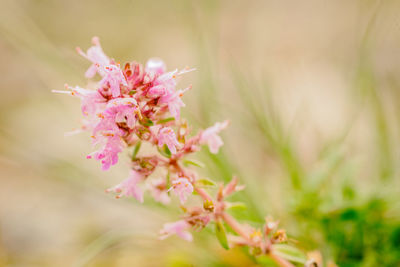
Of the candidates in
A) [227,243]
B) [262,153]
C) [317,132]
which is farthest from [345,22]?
[227,243]

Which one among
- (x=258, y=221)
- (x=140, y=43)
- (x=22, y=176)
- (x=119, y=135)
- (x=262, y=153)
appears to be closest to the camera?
(x=119, y=135)

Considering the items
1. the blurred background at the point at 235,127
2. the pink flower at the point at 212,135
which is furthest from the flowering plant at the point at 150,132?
the blurred background at the point at 235,127

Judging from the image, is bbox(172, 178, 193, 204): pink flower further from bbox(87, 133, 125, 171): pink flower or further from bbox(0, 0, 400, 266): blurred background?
bbox(0, 0, 400, 266): blurred background

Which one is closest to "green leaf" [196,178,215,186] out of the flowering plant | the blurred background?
the flowering plant

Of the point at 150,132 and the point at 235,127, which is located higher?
the point at 235,127

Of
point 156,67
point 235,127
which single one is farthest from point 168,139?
point 235,127

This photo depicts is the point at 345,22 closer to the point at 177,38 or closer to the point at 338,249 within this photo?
the point at 177,38

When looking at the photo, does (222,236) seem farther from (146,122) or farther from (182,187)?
(146,122)
